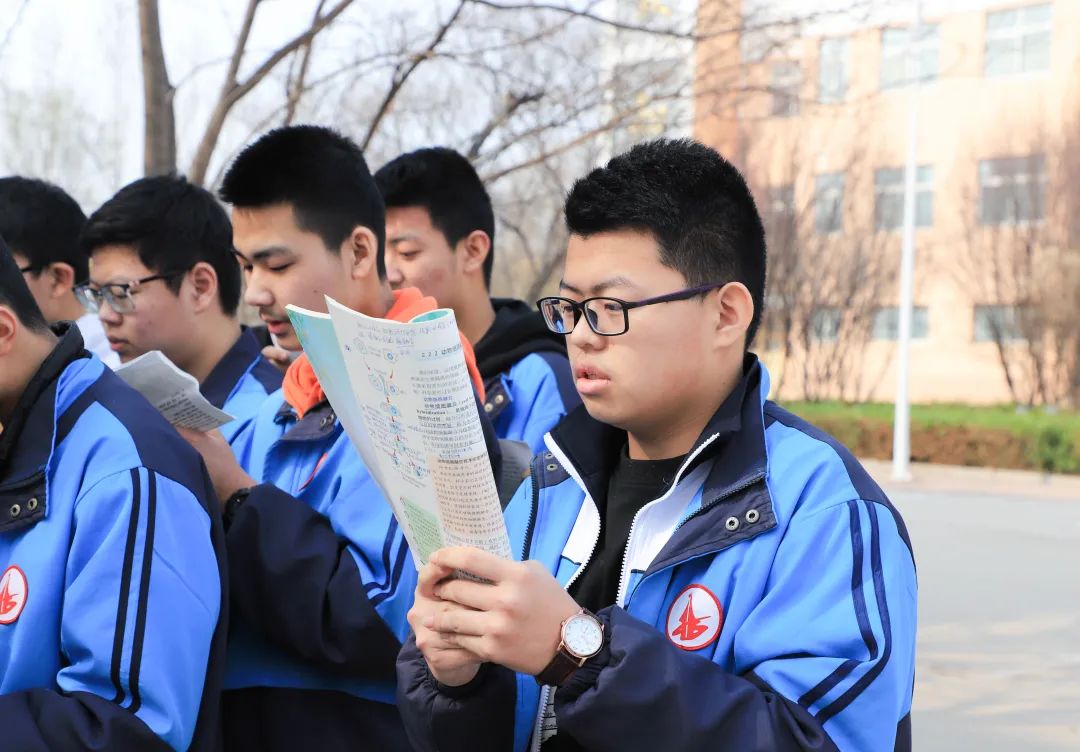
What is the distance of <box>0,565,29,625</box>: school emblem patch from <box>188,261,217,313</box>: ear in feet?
5.37

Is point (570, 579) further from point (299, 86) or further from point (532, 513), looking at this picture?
point (299, 86)

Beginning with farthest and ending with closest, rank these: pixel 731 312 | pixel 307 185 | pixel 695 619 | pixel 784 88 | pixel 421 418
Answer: pixel 784 88, pixel 307 185, pixel 731 312, pixel 695 619, pixel 421 418

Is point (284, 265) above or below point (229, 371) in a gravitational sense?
above

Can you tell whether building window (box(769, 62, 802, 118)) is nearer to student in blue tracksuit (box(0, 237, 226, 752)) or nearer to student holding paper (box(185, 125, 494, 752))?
student holding paper (box(185, 125, 494, 752))

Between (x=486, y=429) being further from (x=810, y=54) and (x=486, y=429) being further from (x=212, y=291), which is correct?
(x=810, y=54)

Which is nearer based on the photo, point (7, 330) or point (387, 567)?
point (7, 330)

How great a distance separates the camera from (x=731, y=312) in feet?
6.47

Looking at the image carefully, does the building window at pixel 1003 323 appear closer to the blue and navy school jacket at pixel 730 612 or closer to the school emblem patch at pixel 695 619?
the blue and navy school jacket at pixel 730 612

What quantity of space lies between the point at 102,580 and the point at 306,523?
0.52 metres

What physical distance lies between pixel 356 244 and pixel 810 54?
7497mm

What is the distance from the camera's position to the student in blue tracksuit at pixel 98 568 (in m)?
1.79

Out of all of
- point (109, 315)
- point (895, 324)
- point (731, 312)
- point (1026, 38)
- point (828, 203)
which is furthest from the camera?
point (895, 324)

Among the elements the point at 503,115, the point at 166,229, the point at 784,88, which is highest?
the point at 784,88

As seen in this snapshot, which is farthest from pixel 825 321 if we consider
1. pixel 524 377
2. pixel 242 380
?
pixel 242 380
